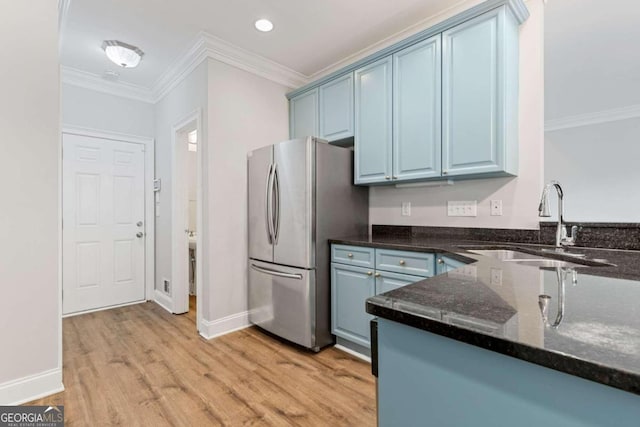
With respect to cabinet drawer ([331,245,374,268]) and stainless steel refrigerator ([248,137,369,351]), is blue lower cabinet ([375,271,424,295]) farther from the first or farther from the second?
stainless steel refrigerator ([248,137,369,351])

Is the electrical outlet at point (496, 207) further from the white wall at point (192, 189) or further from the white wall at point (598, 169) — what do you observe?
the white wall at point (192, 189)

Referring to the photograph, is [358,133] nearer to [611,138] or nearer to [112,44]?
[611,138]

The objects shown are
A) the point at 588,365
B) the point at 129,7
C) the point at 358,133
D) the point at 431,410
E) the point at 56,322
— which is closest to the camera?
the point at 588,365

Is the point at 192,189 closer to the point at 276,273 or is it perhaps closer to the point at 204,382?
the point at 276,273

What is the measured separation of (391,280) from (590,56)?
2261 millimetres

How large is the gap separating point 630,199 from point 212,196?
3243 mm

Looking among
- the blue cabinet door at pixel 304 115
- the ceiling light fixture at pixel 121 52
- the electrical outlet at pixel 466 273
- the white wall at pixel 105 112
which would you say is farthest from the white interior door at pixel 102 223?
the electrical outlet at pixel 466 273

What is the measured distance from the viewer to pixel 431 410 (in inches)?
26.5


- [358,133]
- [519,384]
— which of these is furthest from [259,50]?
[519,384]

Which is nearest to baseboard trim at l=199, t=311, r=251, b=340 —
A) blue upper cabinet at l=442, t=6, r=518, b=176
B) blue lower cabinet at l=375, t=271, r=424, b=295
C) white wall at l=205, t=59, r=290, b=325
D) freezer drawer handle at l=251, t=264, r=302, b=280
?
white wall at l=205, t=59, r=290, b=325

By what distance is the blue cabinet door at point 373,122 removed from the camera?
8.34ft

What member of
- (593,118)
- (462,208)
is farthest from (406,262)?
(593,118)

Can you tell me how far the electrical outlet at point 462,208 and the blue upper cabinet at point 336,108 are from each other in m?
1.10

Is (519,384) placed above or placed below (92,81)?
below
